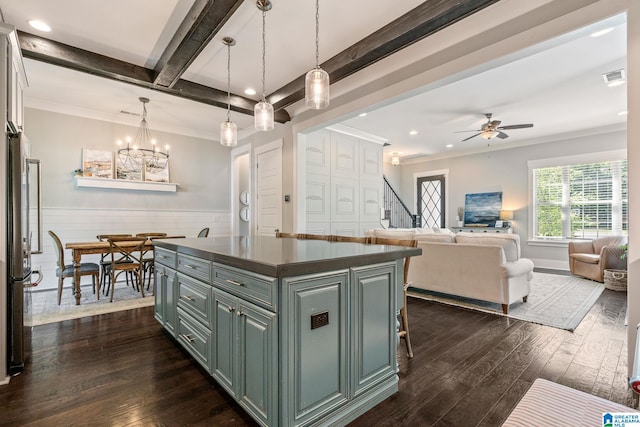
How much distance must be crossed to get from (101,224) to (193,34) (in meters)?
4.10

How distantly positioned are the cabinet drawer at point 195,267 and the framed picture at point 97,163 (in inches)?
154

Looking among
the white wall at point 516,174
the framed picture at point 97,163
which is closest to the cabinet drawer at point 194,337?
the framed picture at point 97,163

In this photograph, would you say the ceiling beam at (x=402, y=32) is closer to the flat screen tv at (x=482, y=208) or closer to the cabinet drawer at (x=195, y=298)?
the cabinet drawer at (x=195, y=298)

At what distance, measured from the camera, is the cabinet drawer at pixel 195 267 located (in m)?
2.02

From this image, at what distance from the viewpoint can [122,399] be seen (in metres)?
1.90

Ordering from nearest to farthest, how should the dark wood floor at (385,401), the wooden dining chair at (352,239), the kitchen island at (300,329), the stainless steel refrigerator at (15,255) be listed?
the kitchen island at (300,329), the dark wood floor at (385,401), the stainless steel refrigerator at (15,255), the wooden dining chair at (352,239)

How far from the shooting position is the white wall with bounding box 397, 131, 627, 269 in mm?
6383

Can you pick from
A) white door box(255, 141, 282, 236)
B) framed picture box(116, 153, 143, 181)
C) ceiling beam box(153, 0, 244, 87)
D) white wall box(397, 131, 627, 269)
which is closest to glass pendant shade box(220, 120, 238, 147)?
ceiling beam box(153, 0, 244, 87)

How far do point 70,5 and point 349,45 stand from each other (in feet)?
8.54

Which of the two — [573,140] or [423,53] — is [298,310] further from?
[573,140]

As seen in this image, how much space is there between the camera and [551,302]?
398 centimetres

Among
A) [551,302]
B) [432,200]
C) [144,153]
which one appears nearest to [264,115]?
[144,153]

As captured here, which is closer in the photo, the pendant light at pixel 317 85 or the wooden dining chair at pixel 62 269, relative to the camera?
the pendant light at pixel 317 85

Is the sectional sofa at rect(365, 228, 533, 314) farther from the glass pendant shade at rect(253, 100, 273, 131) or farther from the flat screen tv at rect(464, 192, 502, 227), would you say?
the flat screen tv at rect(464, 192, 502, 227)
